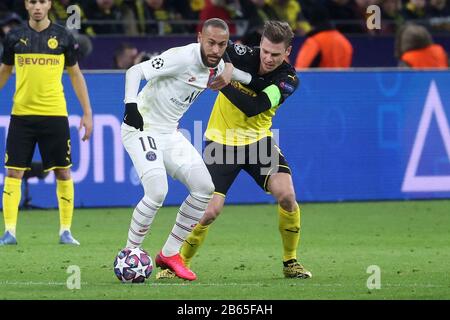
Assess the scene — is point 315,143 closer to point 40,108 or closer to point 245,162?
point 40,108

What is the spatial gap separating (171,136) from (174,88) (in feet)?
1.18

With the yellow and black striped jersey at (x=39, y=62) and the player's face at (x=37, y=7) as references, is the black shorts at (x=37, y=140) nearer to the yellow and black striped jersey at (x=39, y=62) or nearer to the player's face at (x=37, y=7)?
the yellow and black striped jersey at (x=39, y=62)

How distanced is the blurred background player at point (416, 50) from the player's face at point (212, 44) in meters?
7.33

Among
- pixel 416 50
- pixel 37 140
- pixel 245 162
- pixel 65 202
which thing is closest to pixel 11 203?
pixel 65 202

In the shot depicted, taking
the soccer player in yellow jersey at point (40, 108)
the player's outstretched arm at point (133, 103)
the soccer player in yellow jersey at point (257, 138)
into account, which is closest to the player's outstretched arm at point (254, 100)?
the soccer player in yellow jersey at point (257, 138)

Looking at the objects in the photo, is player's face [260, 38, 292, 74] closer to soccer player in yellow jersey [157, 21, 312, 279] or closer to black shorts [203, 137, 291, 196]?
soccer player in yellow jersey [157, 21, 312, 279]

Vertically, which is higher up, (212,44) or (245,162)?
(212,44)

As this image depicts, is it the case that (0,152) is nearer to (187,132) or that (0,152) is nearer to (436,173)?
(187,132)

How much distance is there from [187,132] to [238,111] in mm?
4635

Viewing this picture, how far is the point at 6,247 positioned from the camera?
37.1ft

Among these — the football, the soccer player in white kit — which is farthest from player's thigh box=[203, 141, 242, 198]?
the football

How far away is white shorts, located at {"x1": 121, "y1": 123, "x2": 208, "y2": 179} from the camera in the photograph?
359 inches

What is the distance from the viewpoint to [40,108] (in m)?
11.6

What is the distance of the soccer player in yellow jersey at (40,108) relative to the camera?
11531mm
